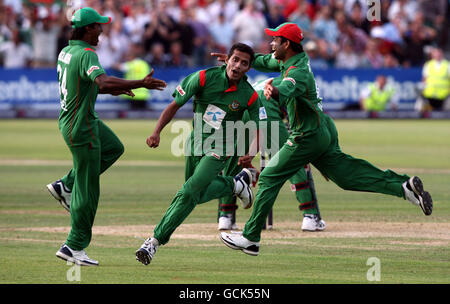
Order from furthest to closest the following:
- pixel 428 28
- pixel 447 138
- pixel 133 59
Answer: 1. pixel 428 28
2. pixel 133 59
3. pixel 447 138

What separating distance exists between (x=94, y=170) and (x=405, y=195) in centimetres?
338

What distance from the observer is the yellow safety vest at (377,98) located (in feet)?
106

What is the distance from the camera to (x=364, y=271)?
9.06 m

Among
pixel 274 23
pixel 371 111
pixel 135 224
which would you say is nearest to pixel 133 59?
pixel 274 23

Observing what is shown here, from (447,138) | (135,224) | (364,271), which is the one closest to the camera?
(364,271)

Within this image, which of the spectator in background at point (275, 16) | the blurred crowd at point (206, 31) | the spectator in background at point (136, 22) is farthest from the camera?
the spectator in background at point (136, 22)

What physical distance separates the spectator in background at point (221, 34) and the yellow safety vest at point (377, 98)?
16.6 feet

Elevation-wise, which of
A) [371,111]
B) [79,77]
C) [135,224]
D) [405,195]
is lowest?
[371,111]

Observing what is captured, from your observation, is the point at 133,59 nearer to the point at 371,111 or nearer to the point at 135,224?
the point at 371,111

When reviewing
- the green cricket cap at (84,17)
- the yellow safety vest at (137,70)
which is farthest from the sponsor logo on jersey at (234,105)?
the yellow safety vest at (137,70)

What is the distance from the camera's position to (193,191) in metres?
9.53

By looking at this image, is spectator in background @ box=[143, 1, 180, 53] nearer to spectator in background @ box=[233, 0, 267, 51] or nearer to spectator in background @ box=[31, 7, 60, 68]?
spectator in background @ box=[233, 0, 267, 51]

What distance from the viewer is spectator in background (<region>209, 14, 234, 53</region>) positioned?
3247 cm

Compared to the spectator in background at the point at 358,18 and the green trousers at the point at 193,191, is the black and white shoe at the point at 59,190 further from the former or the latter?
the spectator in background at the point at 358,18
